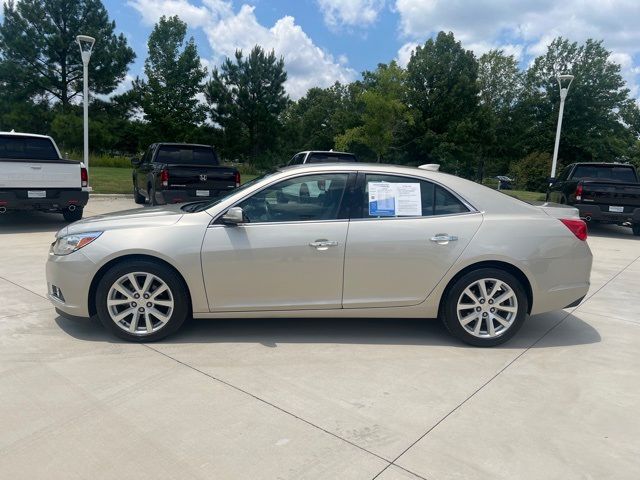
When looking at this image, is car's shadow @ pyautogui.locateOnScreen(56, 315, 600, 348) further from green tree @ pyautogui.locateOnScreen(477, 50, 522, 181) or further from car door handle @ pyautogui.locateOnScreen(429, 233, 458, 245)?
green tree @ pyautogui.locateOnScreen(477, 50, 522, 181)

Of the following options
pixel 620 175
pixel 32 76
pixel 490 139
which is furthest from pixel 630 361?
pixel 32 76

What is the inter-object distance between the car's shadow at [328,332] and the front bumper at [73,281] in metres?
0.30

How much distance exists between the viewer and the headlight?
4.11 meters

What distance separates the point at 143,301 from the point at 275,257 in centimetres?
115

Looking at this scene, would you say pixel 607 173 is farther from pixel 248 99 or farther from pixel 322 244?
pixel 248 99

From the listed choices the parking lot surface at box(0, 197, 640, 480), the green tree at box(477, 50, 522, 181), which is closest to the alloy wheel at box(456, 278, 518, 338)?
the parking lot surface at box(0, 197, 640, 480)

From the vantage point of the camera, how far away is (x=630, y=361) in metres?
4.18

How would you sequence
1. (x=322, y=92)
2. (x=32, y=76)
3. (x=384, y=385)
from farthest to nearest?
(x=322, y=92)
(x=32, y=76)
(x=384, y=385)

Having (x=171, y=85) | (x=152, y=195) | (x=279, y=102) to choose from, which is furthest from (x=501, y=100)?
(x=152, y=195)

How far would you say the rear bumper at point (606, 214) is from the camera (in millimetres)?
11477

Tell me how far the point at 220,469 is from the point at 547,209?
11.9ft

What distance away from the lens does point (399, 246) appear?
4.15 meters

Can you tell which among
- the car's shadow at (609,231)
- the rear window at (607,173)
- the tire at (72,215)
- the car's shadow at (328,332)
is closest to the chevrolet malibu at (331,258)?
the car's shadow at (328,332)

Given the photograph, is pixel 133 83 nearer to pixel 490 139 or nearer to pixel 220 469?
pixel 490 139
